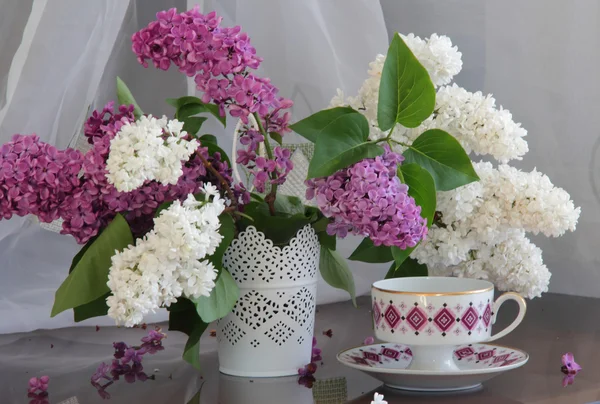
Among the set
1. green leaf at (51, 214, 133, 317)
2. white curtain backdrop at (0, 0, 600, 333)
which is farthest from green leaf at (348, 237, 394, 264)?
white curtain backdrop at (0, 0, 600, 333)

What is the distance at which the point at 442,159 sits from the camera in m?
0.73

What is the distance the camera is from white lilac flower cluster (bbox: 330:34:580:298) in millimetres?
752

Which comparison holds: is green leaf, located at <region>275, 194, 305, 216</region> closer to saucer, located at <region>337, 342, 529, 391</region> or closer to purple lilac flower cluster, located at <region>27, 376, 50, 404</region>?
saucer, located at <region>337, 342, 529, 391</region>

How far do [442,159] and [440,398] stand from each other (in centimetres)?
20

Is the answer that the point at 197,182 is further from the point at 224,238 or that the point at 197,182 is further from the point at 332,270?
the point at 332,270

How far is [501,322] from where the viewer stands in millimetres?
958

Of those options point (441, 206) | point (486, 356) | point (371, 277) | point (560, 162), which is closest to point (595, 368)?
point (486, 356)

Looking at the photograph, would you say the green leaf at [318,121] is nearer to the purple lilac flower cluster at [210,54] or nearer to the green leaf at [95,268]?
the purple lilac flower cluster at [210,54]

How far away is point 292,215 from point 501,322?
335 mm

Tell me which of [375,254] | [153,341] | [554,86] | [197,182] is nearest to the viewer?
[197,182]

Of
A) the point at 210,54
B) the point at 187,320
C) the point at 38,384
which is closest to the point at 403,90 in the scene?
the point at 210,54

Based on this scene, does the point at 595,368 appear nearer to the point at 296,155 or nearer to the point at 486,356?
the point at 486,356

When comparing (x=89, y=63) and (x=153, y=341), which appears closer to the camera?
(x=153, y=341)

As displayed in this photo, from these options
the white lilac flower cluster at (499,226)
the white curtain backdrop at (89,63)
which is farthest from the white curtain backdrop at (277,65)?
the white lilac flower cluster at (499,226)
